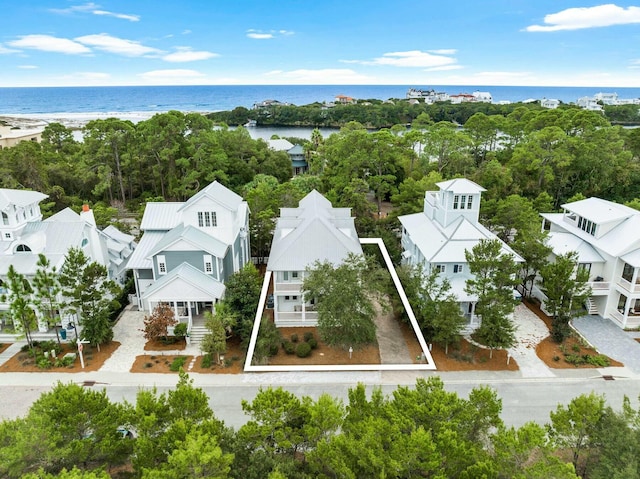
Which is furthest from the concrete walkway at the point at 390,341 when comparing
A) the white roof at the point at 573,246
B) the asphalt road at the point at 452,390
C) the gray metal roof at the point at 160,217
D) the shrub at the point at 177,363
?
the gray metal roof at the point at 160,217

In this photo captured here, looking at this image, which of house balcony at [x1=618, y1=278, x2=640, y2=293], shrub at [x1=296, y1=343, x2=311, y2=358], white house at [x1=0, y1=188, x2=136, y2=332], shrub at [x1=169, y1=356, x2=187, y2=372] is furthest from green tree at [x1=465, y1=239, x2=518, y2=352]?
white house at [x1=0, y1=188, x2=136, y2=332]

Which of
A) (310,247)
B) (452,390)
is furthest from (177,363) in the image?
(452,390)

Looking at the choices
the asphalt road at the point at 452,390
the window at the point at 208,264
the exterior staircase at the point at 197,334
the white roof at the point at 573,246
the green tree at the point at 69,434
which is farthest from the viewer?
the white roof at the point at 573,246

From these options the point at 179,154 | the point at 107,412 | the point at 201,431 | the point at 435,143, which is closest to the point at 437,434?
the point at 201,431

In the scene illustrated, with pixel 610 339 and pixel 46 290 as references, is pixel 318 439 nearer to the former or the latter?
pixel 46 290

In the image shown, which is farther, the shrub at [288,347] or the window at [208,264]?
the window at [208,264]

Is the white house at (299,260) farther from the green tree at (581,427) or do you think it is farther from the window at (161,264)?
the green tree at (581,427)

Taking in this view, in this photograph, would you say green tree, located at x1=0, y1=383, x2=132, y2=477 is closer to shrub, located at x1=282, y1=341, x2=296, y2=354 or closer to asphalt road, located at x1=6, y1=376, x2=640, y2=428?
asphalt road, located at x1=6, y1=376, x2=640, y2=428

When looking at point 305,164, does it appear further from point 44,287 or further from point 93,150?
point 44,287
